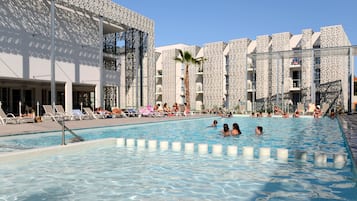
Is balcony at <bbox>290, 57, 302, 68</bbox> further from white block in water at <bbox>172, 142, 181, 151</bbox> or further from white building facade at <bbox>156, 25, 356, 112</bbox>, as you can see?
white block in water at <bbox>172, 142, 181, 151</bbox>

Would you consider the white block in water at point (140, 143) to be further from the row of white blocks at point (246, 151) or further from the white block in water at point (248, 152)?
the white block in water at point (248, 152)

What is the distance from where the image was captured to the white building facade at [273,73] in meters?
26.3

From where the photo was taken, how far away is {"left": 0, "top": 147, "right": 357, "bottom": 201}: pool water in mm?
4281

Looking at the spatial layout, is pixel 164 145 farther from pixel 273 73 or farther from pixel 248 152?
pixel 273 73

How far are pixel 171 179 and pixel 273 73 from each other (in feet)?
87.3

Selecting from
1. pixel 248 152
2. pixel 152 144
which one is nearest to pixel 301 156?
pixel 248 152

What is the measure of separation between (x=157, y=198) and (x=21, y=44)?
14.9 m

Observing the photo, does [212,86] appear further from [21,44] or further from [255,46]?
[21,44]

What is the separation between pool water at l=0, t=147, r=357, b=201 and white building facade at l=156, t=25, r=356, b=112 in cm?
1774

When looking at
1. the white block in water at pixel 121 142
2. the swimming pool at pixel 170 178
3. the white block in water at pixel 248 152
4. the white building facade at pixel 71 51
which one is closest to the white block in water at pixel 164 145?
the swimming pool at pixel 170 178

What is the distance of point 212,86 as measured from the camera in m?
33.7

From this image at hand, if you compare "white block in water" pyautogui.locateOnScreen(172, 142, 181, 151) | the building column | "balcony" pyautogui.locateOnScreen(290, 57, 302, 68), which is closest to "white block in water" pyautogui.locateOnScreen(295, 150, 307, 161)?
"white block in water" pyautogui.locateOnScreen(172, 142, 181, 151)

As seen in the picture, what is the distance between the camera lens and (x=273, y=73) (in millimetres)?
29859

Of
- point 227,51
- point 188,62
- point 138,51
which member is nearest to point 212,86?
point 227,51
